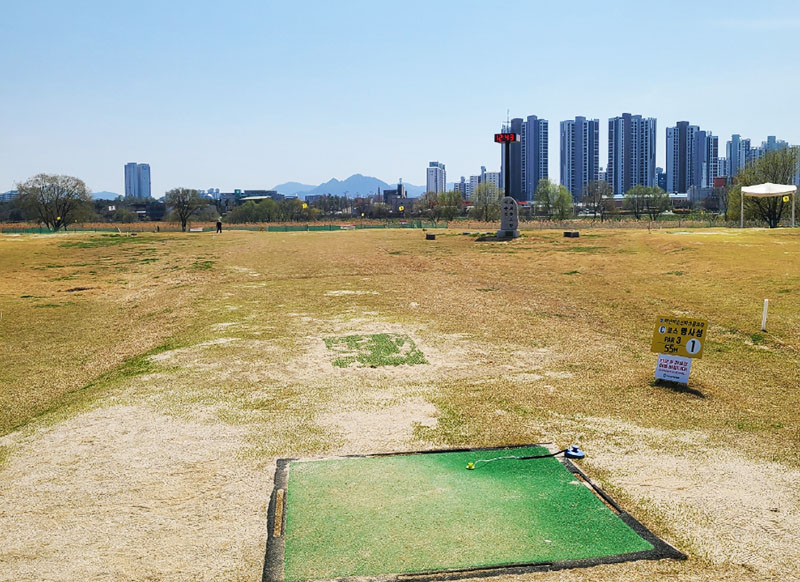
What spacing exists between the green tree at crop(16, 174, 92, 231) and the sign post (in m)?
85.1

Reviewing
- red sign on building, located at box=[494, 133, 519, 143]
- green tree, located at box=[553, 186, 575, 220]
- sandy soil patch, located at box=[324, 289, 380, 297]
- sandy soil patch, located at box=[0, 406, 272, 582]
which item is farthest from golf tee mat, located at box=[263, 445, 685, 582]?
green tree, located at box=[553, 186, 575, 220]

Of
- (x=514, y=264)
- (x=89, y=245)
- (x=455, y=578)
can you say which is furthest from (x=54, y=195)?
(x=455, y=578)

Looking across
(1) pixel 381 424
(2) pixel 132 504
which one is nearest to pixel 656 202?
(1) pixel 381 424

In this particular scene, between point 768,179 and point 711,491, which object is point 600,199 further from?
point 711,491

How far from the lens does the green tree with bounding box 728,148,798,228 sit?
58.7m

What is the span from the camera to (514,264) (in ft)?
105

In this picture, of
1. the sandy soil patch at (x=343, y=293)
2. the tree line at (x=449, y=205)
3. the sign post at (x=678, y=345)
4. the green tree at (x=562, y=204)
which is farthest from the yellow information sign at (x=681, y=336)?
the green tree at (x=562, y=204)

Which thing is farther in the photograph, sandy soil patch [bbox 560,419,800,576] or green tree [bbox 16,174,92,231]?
green tree [bbox 16,174,92,231]

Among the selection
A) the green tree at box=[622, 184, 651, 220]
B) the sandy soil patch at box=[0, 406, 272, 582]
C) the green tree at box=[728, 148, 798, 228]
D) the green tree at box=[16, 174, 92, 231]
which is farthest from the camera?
the green tree at box=[622, 184, 651, 220]

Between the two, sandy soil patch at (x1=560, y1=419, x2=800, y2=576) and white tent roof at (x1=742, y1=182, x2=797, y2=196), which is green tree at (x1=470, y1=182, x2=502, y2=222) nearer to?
white tent roof at (x1=742, y1=182, x2=797, y2=196)

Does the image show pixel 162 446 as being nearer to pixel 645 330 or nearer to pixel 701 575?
pixel 701 575

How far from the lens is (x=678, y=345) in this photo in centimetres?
1049

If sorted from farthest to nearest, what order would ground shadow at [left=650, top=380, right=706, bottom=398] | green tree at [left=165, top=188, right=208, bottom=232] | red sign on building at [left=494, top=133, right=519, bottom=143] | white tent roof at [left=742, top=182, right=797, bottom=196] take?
green tree at [left=165, top=188, right=208, bottom=232] → red sign on building at [left=494, top=133, right=519, bottom=143] → white tent roof at [left=742, top=182, right=797, bottom=196] → ground shadow at [left=650, top=380, right=706, bottom=398]

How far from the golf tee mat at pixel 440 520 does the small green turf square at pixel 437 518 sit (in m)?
0.01
